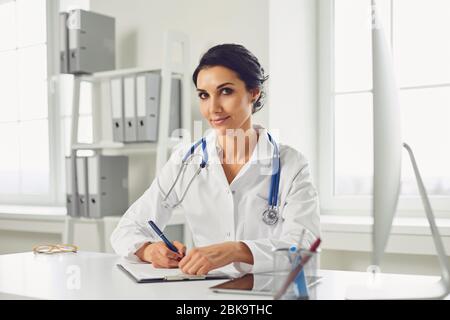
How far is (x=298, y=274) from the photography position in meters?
0.94

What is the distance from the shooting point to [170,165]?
1.73m

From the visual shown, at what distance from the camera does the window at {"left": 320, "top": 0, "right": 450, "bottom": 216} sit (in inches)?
95.3

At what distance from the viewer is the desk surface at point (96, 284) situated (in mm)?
1047

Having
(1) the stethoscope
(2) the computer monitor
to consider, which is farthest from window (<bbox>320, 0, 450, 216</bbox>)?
(2) the computer monitor

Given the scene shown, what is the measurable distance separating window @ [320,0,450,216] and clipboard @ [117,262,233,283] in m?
1.47

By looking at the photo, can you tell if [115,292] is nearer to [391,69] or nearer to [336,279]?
[336,279]

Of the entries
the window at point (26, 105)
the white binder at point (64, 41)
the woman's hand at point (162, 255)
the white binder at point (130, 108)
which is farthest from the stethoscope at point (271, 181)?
the window at point (26, 105)

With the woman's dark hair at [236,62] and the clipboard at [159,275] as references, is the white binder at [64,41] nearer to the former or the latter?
the woman's dark hair at [236,62]

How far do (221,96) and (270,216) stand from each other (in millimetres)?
355

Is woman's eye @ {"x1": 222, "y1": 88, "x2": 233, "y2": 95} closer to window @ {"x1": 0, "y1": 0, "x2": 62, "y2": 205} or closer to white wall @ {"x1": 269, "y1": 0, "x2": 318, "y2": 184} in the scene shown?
white wall @ {"x1": 269, "y1": 0, "x2": 318, "y2": 184}

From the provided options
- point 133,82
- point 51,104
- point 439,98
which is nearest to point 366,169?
point 439,98

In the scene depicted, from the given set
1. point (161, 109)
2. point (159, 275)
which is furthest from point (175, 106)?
point (159, 275)

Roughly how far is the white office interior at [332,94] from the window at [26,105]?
65cm

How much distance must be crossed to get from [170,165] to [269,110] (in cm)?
82
